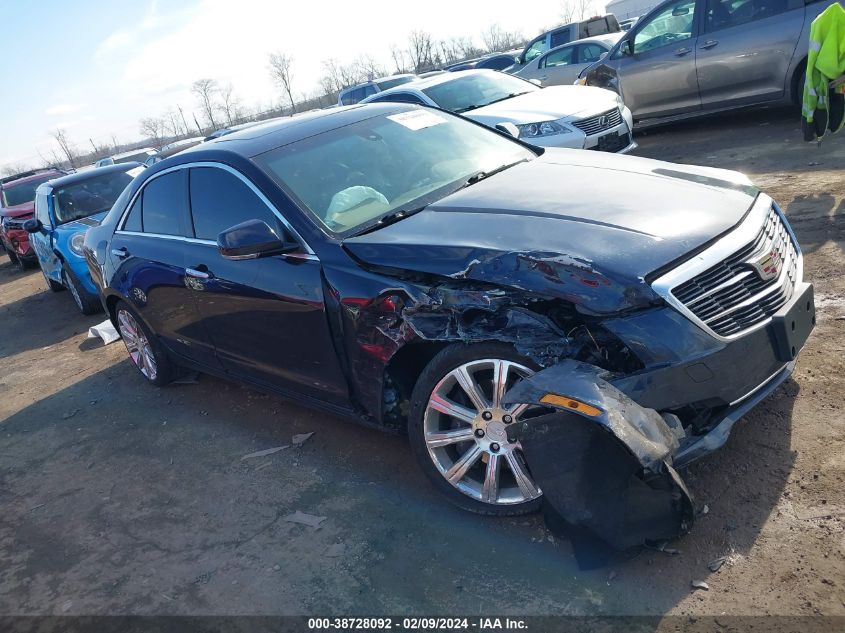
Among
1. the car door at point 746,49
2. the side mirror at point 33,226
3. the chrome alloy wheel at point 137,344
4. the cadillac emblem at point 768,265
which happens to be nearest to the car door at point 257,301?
the chrome alloy wheel at point 137,344

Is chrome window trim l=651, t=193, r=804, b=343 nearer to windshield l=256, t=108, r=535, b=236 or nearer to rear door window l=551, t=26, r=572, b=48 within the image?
windshield l=256, t=108, r=535, b=236

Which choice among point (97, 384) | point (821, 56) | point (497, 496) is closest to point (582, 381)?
point (497, 496)

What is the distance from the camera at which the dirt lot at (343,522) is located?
2479 mm

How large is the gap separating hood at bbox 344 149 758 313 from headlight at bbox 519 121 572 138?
182 inches

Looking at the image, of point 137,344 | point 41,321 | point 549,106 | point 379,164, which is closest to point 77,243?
point 41,321

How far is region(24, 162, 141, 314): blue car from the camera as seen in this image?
8219 millimetres

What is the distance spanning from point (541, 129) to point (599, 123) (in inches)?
28.3

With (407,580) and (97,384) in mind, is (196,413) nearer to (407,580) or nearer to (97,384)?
(97,384)

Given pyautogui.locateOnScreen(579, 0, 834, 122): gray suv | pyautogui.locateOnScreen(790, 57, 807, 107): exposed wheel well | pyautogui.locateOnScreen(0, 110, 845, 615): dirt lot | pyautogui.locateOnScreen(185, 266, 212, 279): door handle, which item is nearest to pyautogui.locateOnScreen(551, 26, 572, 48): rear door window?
pyautogui.locateOnScreen(579, 0, 834, 122): gray suv

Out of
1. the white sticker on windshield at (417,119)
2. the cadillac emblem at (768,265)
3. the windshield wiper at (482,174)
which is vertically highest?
the white sticker on windshield at (417,119)

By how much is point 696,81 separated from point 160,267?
7712mm

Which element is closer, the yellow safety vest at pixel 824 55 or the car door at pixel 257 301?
the car door at pixel 257 301

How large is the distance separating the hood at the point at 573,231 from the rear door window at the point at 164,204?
170cm

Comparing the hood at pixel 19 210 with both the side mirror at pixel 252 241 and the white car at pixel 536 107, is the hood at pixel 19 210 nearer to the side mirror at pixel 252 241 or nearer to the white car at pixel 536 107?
the white car at pixel 536 107
